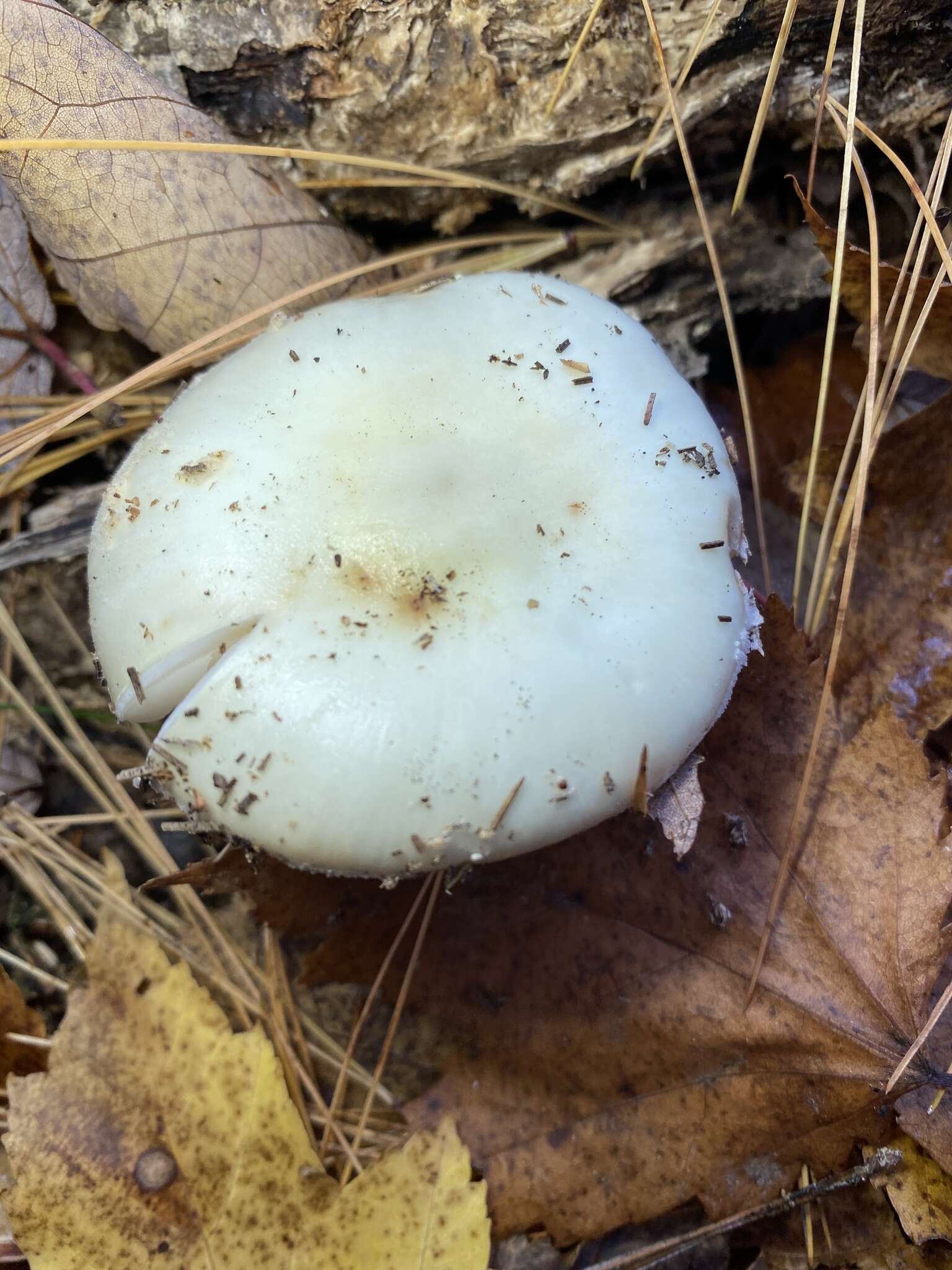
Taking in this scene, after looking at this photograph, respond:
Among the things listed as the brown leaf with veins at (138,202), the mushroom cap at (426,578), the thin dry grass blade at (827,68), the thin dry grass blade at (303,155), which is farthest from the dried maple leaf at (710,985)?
the brown leaf with veins at (138,202)

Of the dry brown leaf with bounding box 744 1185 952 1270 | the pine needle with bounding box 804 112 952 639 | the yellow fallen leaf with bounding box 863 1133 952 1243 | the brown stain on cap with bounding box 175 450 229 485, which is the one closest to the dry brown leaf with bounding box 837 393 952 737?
the pine needle with bounding box 804 112 952 639

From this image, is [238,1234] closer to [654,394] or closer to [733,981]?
[733,981]

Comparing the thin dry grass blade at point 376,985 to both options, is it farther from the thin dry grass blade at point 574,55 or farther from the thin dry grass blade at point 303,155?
the thin dry grass blade at point 574,55

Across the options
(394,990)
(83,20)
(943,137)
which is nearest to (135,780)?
(394,990)

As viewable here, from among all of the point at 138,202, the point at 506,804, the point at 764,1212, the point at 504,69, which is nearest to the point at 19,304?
the point at 138,202

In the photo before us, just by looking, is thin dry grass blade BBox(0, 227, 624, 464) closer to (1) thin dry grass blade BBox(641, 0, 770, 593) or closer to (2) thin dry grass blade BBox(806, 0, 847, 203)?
(1) thin dry grass blade BBox(641, 0, 770, 593)
